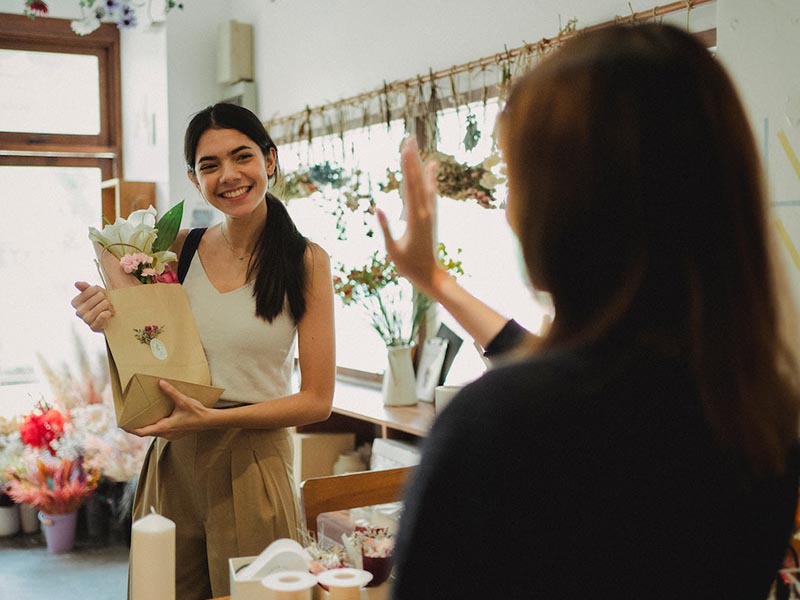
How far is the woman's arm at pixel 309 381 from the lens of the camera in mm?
1880

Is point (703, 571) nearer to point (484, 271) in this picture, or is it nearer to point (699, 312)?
point (699, 312)

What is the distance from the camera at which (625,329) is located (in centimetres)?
63

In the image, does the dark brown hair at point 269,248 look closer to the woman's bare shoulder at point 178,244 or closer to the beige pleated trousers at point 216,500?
the woman's bare shoulder at point 178,244

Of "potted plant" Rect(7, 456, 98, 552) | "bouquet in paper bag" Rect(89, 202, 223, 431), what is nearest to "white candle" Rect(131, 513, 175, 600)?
"bouquet in paper bag" Rect(89, 202, 223, 431)

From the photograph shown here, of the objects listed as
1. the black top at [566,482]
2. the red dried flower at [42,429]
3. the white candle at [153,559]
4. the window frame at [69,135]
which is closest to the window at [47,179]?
the window frame at [69,135]

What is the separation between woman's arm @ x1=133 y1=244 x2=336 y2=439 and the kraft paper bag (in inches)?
1.6

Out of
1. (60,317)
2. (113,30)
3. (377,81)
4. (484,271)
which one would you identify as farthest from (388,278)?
(113,30)

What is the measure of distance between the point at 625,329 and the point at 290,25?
14.7ft

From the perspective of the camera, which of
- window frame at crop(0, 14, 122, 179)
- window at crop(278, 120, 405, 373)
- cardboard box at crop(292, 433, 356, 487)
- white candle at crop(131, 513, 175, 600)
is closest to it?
white candle at crop(131, 513, 175, 600)

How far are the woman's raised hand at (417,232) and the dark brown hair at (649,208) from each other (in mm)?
351

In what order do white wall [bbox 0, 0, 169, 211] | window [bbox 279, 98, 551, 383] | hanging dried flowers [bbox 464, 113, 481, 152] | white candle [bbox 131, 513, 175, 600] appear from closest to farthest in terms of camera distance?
white candle [bbox 131, 513, 175, 600] → hanging dried flowers [bbox 464, 113, 481, 152] → window [bbox 279, 98, 551, 383] → white wall [bbox 0, 0, 169, 211]

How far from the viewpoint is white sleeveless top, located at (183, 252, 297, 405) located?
195 centimetres

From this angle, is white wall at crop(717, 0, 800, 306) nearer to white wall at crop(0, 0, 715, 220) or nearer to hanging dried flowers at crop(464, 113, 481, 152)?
white wall at crop(0, 0, 715, 220)

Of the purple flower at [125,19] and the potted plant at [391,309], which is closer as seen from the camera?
the purple flower at [125,19]
